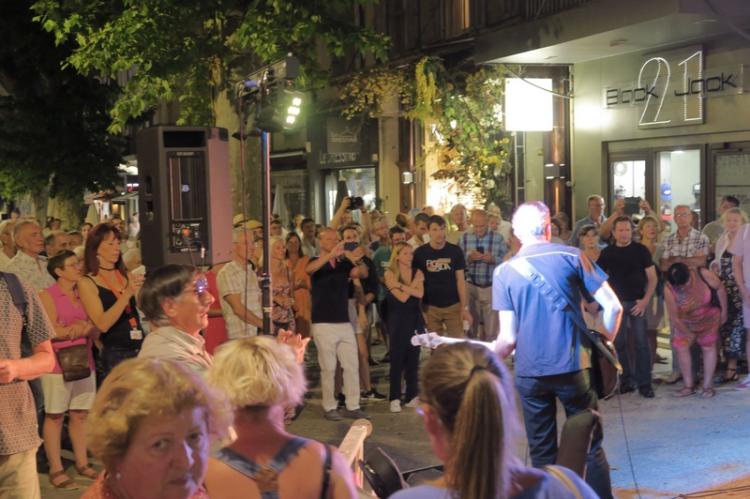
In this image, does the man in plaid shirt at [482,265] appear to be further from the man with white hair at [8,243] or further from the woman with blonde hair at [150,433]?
the woman with blonde hair at [150,433]

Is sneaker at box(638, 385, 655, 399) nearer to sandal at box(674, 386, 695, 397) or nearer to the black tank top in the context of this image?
sandal at box(674, 386, 695, 397)

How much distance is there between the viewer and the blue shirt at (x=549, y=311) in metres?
5.46

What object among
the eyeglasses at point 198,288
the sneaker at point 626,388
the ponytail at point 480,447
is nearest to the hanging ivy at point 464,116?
the sneaker at point 626,388

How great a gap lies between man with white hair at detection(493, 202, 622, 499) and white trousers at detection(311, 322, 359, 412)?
3689 mm

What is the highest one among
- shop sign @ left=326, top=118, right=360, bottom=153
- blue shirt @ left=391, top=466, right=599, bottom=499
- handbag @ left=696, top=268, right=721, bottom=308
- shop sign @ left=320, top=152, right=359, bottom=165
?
shop sign @ left=326, top=118, right=360, bottom=153

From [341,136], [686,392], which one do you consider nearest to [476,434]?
[686,392]

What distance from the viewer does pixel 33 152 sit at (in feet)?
77.8

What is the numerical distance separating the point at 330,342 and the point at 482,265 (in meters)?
3.19

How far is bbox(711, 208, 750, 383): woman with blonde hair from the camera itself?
962 centimetres

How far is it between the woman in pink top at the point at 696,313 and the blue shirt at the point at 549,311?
4088 mm

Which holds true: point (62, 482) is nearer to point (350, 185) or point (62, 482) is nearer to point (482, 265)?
point (482, 265)

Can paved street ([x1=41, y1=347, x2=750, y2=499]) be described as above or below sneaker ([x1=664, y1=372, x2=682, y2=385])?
below

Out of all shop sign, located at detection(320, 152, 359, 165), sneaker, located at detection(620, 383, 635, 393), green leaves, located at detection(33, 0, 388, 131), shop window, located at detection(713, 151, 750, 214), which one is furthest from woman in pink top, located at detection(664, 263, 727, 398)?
shop sign, located at detection(320, 152, 359, 165)

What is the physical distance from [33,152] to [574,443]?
2269cm
